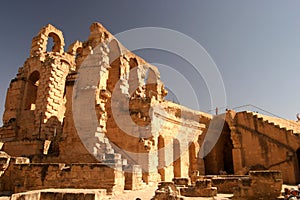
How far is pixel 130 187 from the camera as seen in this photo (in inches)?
384

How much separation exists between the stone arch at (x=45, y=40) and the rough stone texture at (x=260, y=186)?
16.1 meters

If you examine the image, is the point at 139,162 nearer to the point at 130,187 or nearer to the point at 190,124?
the point at 130,187

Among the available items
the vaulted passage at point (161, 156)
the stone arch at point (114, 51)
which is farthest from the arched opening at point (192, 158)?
the stone arch at point (114, 51)

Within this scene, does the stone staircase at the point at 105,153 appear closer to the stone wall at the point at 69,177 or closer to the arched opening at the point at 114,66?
the stone wall at the point at 69,177

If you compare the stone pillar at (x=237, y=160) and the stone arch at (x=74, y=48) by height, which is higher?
the stone arch at (x=74, y=48)

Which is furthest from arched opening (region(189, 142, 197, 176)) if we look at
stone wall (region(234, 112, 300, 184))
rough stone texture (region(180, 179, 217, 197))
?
rough stone texture (region(180, 179, 217, 197))

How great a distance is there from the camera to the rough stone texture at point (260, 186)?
8220 mm

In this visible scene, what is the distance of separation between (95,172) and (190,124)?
11.3 meters

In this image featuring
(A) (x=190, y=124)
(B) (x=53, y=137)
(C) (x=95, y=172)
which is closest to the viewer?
(C) (x=95, y=172)

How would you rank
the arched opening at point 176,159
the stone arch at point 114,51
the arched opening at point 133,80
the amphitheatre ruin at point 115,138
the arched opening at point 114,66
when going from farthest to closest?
the arched opening at point 133,80, the stone arch at point 114,51, the arched opening at point 176,159, the arched opening at point 114,66, the amphitheatre ruin at point 115,138

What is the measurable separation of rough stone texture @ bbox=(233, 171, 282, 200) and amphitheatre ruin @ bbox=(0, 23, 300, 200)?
3 centimetres

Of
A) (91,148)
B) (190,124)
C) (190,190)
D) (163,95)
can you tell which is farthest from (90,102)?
(163,95)

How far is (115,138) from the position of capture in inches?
517

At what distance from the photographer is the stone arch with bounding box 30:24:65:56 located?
17.9m
